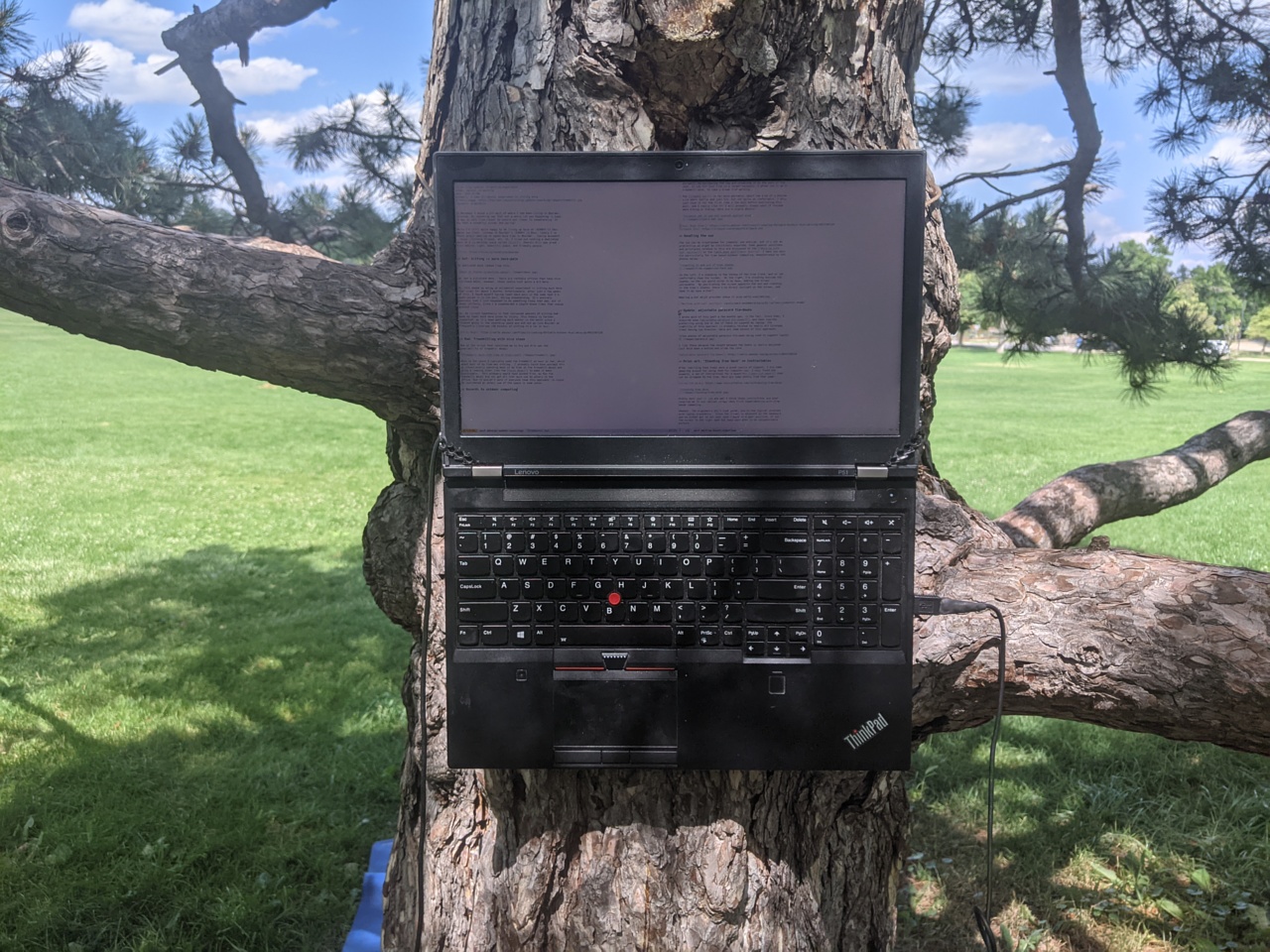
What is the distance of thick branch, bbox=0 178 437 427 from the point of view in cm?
133

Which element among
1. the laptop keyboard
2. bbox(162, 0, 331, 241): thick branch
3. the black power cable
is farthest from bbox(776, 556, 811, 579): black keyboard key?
bbox(162, 0, 331, 241): thick branch

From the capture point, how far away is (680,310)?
1.32 metres

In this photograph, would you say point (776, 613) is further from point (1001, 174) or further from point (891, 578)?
point (1001, 174)

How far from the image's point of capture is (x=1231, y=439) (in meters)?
2.90

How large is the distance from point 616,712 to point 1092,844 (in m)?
2.40

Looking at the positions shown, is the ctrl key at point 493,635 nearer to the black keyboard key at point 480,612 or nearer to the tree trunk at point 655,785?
the black keyboard key at point 480,612

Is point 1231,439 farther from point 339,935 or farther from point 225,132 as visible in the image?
point 225,132

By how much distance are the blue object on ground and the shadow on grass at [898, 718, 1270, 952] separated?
143 cm

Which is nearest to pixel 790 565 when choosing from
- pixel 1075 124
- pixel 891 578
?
pixel 891 578

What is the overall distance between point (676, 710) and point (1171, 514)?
28.5 feet

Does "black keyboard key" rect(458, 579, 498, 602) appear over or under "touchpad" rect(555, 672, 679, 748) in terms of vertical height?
over

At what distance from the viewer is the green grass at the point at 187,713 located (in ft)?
8.30

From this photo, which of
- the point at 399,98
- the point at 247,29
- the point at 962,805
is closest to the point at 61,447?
the point at 399,98

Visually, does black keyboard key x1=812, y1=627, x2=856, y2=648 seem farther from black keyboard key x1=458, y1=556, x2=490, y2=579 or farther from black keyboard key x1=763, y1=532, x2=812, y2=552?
black keyboard key x1=458, y1=556, x2=490, y2=579
